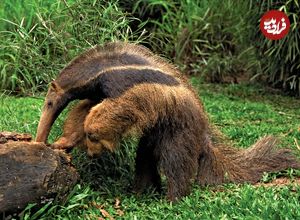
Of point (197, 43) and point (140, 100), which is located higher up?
point (140, 100)

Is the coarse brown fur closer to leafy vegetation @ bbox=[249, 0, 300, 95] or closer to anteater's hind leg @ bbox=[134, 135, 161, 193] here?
anteater's hind leg @ bbox=[134, 135, 161, 193]

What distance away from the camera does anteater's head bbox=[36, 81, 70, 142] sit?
5.04m

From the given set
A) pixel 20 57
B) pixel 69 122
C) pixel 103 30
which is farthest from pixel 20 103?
pixel 69 122

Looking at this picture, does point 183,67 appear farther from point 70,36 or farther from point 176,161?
point 176,161

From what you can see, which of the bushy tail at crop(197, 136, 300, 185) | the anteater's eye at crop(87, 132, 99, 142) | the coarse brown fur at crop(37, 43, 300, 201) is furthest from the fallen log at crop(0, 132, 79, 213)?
the bushy tail at crop(197, 136, 300, 185)

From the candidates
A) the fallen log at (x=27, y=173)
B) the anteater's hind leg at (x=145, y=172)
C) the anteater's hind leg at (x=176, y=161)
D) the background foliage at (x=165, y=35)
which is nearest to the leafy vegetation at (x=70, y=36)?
the background foliage at (x=165, y=35)

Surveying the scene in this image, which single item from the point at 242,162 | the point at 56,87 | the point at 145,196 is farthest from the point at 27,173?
the point at 242,162

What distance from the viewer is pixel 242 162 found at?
18.4 ft

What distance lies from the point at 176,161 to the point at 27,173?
1.21 m

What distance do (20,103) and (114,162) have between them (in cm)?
313

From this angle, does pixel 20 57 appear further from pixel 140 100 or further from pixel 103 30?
pixel 140 100

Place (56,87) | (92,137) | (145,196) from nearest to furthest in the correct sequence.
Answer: (92,137) < (56,87) < (145,196)

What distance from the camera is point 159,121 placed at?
16.4 feet

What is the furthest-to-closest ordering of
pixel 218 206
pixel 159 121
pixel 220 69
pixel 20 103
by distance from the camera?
1. pixel 220 69
2. pixel 20 103
3. pixel 159 121
4. pixel 218 206
